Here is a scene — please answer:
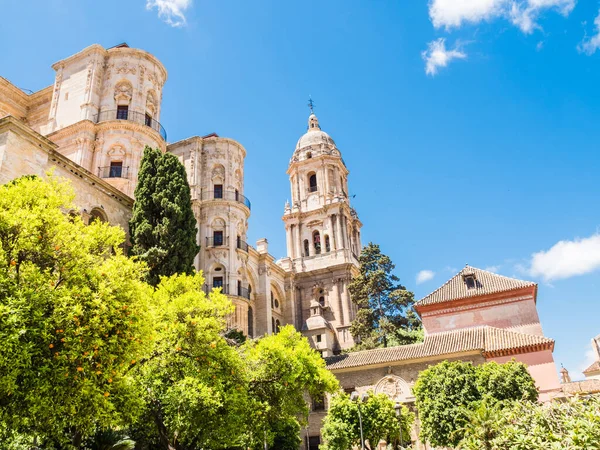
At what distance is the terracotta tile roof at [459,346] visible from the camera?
2480 cm

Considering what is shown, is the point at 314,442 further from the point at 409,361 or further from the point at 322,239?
the point at 322,239

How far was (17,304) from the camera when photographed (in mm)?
8445

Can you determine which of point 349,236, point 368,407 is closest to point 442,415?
point 368,407

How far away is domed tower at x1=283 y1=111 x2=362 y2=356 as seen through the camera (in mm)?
42094

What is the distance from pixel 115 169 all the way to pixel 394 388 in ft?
62.2

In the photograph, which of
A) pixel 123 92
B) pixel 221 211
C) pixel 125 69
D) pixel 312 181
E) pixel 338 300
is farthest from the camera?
pixel 312 181

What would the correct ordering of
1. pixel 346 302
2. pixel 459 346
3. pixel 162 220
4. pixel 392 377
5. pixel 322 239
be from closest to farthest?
pixel 162 220 < pixel 459 346 < pixel 392 377 < pixel 346 302 < pixel 322 239

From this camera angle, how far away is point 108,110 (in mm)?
28516

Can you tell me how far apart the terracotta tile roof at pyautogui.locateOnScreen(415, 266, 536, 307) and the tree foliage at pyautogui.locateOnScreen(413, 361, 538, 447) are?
9.53 m

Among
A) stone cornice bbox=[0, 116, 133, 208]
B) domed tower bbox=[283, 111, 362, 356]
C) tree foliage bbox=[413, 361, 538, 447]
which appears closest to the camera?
tree foliage bbox=[413, 361, 538, 447]

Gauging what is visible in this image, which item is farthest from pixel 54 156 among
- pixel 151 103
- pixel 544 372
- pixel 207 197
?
pixel 544 372

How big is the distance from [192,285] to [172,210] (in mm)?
8387

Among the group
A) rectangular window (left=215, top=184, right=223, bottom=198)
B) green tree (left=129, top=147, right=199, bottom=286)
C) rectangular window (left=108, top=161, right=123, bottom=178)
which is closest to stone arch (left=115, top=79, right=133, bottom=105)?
rectangular window (left=108, top=161, right=123, bottom=178)

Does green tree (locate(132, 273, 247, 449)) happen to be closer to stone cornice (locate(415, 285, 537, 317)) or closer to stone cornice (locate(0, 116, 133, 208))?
stone cornice (locate(0, 116, 133, 208))
